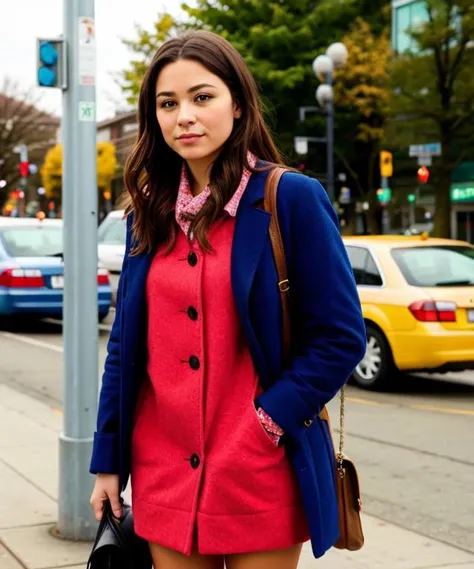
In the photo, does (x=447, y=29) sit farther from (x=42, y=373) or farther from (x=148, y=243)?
(x=148, y=243)

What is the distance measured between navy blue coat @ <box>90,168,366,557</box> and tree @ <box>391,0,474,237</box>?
3104cm

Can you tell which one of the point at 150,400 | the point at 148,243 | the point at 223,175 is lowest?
the point at 150,400

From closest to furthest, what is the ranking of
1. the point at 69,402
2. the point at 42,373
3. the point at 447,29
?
the point at 69,402 → the point at 42,373 → the point at 447,29

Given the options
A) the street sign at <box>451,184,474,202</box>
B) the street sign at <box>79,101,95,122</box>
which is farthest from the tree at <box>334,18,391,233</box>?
the street sign at <box>79,101,95,122</box>

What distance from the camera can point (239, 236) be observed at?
2.24 meters

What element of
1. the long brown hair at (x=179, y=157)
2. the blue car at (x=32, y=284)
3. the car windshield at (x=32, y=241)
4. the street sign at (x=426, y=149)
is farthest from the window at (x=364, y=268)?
the street sign at (x=426, y=149)

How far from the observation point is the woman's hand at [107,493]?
246cm

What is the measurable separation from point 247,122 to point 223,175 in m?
0.14

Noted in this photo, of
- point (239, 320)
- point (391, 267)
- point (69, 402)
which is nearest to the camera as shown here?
point (239, 320)

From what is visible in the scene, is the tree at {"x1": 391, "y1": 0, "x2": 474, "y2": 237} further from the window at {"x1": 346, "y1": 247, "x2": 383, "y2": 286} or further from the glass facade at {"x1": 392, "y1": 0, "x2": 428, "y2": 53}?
the window at {"x1": 346, "y1": 247, "x2": 383, "y2": 286}

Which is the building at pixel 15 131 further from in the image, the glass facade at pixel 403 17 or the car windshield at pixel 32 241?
the car windshield at pixel 32 241

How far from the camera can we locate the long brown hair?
2.30 m

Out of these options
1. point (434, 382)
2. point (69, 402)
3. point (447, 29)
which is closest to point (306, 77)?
point (447, 29)

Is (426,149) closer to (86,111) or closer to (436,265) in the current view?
(436,265)
